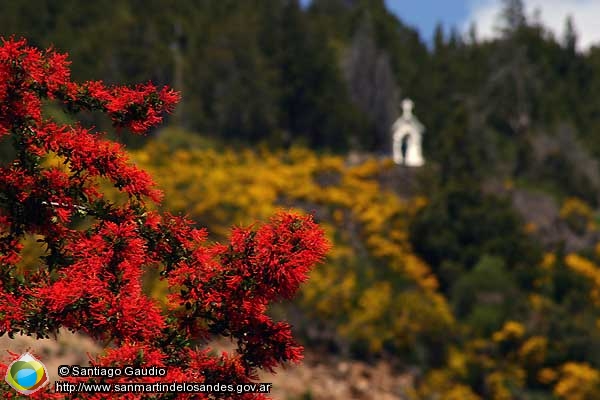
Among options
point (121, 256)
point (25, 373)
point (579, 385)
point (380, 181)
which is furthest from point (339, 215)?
point (25, 373)

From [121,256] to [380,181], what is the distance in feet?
106

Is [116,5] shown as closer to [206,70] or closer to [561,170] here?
[206,70]

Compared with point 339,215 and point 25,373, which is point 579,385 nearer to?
point 339,215

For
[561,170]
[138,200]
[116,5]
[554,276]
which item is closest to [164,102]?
[138,200]

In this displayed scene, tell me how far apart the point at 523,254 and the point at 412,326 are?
20.0 feet

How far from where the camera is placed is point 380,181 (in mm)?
39938

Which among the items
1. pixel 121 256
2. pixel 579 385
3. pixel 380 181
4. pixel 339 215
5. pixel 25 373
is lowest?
pixel 579 385

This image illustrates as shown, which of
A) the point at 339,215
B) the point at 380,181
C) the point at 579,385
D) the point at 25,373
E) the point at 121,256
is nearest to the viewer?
the point at 25,373

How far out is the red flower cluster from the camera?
7.56 meters

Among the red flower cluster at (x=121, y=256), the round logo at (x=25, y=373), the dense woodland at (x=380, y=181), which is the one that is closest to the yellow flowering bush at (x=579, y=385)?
the dense woodland at (x=380, y=181)

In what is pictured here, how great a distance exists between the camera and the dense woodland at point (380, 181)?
31469 millimetres

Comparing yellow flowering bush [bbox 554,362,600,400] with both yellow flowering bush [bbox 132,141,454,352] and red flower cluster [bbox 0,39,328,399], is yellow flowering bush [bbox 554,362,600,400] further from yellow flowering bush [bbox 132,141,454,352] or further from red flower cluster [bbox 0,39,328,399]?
red flower cluster [bbox 0,39,328,399]

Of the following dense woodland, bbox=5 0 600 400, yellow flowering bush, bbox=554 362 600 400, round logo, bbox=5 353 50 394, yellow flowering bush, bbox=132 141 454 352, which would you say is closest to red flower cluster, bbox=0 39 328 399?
round logo, bbox=5 353 50 394

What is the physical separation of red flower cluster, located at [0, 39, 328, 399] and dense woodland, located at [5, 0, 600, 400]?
68.2ft
